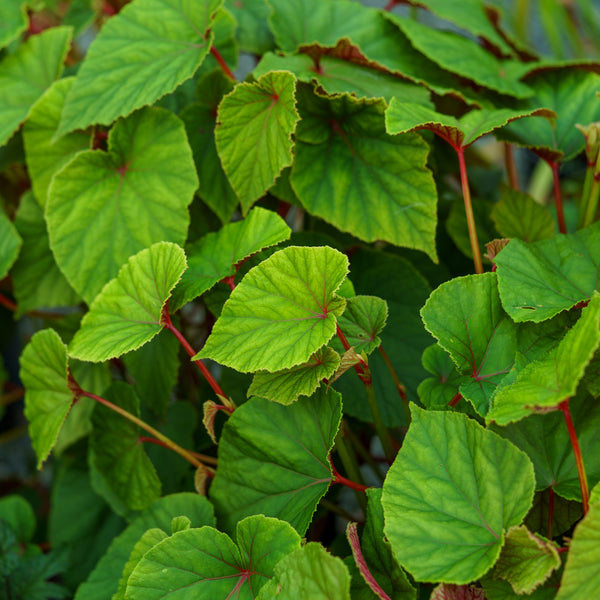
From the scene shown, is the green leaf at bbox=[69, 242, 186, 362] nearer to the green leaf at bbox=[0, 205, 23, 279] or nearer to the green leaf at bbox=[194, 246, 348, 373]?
the green leaf at bbox=[194, 246, 348, 373]

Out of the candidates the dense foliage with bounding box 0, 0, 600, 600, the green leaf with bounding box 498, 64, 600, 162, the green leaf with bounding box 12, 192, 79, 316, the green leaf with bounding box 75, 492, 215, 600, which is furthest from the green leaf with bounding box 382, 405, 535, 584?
the green leaf with bounding box 12, 192, 79, 316

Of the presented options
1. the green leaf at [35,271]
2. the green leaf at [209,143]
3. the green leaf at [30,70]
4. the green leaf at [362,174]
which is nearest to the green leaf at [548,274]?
the green leaf at [362,174]

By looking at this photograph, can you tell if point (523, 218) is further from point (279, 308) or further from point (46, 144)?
point (46, 144)

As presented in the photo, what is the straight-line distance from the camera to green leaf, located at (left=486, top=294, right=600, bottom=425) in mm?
461

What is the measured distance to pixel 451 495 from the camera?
0.51 metres

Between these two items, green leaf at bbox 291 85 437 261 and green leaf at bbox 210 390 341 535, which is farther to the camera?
green leaf at bbox 291 85 437 261

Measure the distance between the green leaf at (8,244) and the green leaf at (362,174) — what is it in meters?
0.42

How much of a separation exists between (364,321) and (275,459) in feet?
0.57

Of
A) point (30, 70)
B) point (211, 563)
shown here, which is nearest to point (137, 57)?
point (30, 70)

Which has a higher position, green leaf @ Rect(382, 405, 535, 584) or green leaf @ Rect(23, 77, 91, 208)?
green leaf @ Rect(23, 77, 91, 208)

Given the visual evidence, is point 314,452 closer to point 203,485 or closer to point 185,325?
point 203,485

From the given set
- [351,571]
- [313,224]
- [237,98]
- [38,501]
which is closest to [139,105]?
[237,98]

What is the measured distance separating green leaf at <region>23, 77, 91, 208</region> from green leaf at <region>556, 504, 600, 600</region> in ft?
2.56

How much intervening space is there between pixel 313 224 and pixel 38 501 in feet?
3.03
